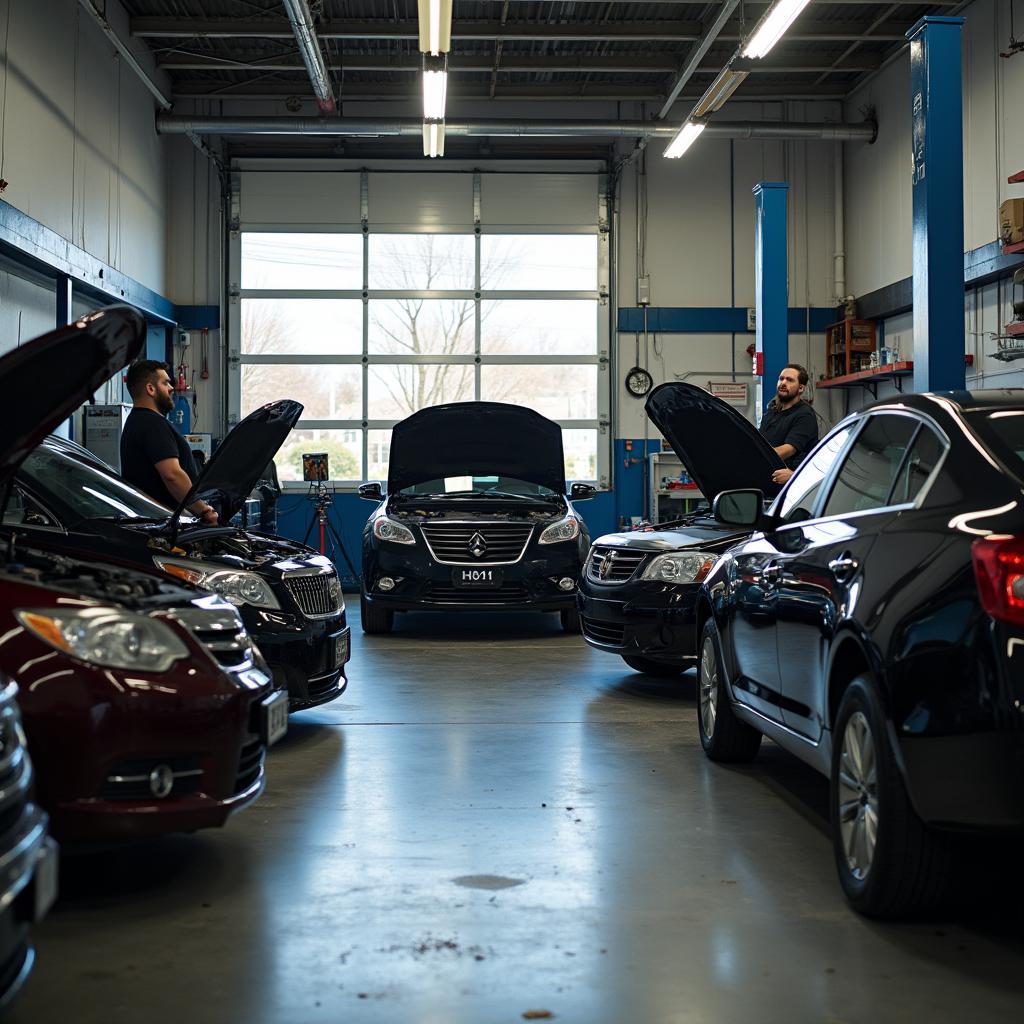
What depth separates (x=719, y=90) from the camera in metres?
11.9

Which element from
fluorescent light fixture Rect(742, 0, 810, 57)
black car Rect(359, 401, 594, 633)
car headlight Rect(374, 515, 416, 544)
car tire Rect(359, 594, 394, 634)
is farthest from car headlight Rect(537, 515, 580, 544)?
fluorescent light fixture Rect(742, 0, 810, 57)

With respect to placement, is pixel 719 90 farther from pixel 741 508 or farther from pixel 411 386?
pixel 741 508

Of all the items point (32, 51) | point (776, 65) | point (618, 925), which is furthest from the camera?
point (776, 65)

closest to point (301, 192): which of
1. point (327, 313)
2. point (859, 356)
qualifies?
point (327, 313)

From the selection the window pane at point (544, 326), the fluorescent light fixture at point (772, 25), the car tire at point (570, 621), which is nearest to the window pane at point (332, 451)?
the window pane at point (544, 326)

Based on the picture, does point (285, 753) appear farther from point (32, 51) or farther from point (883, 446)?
point (32, 51)

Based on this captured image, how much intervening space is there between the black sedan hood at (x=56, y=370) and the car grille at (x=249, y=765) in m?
1.08

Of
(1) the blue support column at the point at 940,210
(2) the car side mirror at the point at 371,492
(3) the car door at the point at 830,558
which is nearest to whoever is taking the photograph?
(3) the car door at the point at 830,558

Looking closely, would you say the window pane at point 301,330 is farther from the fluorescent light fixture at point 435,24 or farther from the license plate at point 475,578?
the license plate at point 475,578

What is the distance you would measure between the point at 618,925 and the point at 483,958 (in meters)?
0.41

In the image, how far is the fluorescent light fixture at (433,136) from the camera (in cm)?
1282

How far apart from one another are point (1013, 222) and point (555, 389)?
6.81 m

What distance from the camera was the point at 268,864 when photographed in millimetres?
3613

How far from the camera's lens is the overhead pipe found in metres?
10.9
